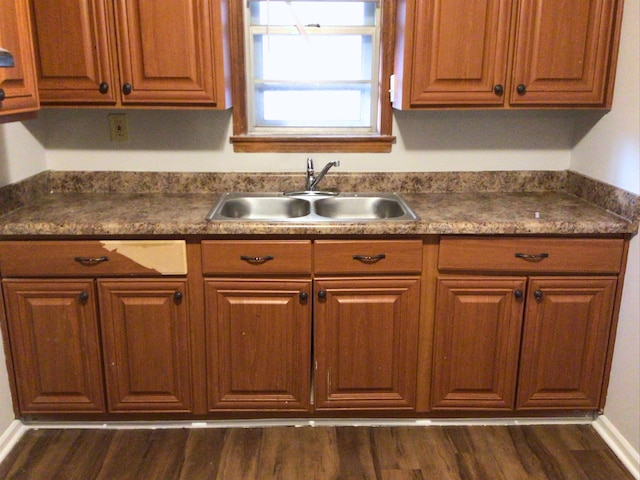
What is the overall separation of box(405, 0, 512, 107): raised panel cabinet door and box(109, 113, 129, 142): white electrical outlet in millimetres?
1246

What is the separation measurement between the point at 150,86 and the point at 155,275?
723mm

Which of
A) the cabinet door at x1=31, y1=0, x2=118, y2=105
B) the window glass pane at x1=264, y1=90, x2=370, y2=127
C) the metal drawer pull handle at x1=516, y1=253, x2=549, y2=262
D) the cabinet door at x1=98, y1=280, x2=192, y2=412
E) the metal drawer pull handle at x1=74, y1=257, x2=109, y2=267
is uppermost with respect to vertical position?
the cabinet door at x1=31, y1=0, x2=118, y2=105

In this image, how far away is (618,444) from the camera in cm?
214

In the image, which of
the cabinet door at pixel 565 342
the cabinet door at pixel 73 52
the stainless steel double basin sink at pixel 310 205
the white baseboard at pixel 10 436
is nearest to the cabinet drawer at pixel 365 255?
the stainless steel double basin sink at pixel 310 205

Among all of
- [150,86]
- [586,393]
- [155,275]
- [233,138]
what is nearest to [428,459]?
[586,393]

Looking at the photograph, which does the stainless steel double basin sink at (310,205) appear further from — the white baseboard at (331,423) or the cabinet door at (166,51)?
the white baseboard at (331,423)

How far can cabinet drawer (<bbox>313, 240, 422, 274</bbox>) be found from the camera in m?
2.04

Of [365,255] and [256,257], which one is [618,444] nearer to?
[365,255]

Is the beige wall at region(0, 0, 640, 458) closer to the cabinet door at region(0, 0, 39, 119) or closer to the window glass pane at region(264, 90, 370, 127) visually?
the window glass pane at region(264, 90, 370, 127)

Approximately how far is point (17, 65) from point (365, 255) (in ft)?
4.32

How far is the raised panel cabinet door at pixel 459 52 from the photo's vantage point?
2.09 metres

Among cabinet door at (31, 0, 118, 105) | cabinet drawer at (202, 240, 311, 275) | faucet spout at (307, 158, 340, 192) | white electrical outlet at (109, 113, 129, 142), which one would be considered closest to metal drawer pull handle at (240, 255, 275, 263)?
cabinet drawer at (202, 240, 311, 275)

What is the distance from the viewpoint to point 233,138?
98.0 inches

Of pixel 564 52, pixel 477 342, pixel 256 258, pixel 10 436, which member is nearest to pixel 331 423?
pixel 477 342
